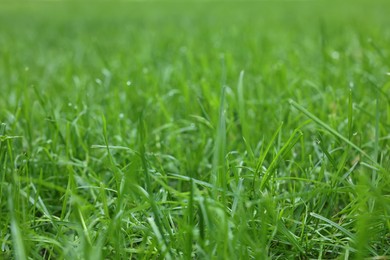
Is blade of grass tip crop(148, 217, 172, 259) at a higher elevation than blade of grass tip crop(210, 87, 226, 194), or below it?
below

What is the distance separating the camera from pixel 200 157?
5.04 ft

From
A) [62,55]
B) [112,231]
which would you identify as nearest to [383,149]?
[112,231]

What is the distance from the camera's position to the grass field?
1004 mm

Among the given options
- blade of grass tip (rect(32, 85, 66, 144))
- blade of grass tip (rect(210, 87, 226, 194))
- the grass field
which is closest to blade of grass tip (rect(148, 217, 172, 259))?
the grass field

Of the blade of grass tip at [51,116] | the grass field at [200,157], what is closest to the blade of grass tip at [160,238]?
the grass field at [200,157]

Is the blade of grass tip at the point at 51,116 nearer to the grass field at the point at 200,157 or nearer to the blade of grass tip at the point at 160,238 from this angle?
the grass field at the point at 200,157

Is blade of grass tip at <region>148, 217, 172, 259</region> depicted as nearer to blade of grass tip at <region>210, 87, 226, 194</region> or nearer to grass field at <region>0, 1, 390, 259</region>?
grass field at <region>0, 1, 390, 259</region>

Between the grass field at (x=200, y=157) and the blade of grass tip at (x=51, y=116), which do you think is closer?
the grass field at (x=200, y=157)

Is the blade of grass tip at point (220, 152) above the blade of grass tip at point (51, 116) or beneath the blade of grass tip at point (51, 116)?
above

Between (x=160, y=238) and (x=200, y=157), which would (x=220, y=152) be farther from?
(x=200, y=157)

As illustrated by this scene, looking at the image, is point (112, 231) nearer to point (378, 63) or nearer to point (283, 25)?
point (378, 63)

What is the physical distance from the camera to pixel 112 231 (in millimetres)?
974

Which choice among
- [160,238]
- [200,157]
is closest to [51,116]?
[200,157]

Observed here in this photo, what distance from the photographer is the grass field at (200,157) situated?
1.00 metres
